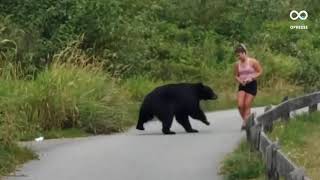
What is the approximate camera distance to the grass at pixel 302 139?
13234 mm

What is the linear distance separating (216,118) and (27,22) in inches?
276

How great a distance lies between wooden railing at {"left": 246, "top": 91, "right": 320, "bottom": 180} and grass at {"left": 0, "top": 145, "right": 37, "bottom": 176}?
367cm

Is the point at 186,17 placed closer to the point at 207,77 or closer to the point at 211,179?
the point at 207,77

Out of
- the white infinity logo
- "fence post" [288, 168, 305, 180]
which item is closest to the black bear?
"fence post" [288, 168, 305, 180]

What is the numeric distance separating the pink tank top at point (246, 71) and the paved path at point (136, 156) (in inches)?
47.1

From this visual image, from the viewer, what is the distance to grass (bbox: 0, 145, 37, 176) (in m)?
12.6

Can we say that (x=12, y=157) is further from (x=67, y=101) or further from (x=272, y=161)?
(x=272, y=161)

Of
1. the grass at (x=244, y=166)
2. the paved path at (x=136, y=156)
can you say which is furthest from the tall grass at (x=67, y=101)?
the grass at (x=244, y=166)

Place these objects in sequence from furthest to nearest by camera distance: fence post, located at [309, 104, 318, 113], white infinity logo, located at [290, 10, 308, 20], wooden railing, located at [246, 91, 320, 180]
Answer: white infinity logo, located at [290, 10, 308, 20] < fence post, located at [309, 104, 318, 113] < wooden railing, located at [246, 91, 320, 180]

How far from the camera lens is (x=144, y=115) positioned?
17453 mm

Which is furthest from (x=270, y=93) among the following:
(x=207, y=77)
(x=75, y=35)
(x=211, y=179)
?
(x=211, y=179)

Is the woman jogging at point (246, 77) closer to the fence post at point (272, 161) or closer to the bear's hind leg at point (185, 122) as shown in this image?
the bear's hind leg at point (185, 122)

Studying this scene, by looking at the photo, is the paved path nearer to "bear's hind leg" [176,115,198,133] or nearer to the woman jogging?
"bear's hind leg" [176,115,198,133]

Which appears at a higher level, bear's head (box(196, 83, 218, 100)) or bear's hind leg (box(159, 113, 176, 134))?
bear's head (box(196, 83, 218, 100))
